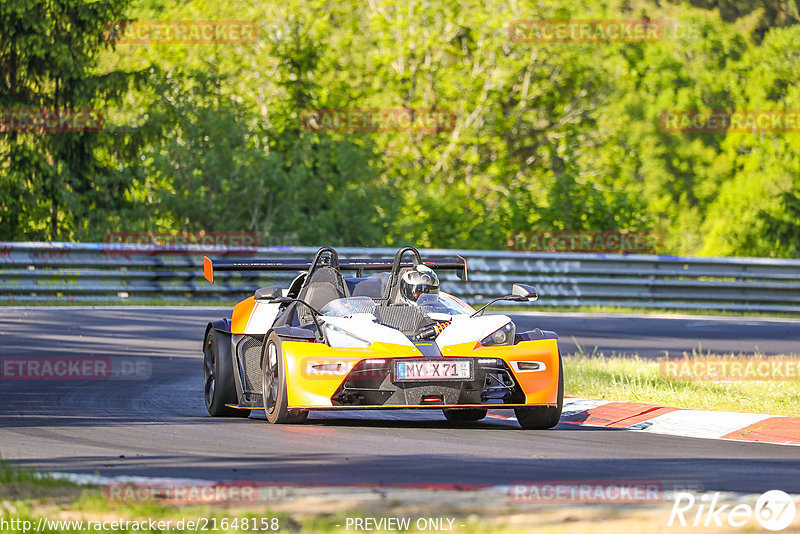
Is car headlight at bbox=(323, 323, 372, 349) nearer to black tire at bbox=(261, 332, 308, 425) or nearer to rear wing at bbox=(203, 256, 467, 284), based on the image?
black tire at bbox=(261, 332, 308, 425)

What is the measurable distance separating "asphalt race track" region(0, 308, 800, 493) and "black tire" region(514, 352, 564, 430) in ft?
0.39

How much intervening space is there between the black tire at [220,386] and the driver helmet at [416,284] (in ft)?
5.26

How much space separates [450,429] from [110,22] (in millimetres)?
21516

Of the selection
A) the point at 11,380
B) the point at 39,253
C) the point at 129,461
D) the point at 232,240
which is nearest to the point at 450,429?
the point at 129,461

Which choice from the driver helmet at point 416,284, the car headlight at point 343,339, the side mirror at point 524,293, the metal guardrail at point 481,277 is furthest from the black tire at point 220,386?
the metal guardrail at point 481,277

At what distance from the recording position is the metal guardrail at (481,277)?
72.6 ft

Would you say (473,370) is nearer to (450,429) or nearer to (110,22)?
(450,429)

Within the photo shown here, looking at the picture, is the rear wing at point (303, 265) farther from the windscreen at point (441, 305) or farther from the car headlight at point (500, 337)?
the car headlight at point (500, 337)

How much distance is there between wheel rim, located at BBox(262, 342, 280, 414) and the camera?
9.68m

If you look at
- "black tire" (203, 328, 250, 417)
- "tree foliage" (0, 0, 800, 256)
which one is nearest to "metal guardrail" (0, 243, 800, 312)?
"tree foliage" (0, 0, 800, 256)

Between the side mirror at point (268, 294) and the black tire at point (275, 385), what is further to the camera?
the side mirror at point (268, 294)

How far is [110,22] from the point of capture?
29.1 metres

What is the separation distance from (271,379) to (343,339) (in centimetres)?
71

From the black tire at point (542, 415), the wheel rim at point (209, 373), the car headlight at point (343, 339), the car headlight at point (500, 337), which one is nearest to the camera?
the car headlight at point (343, 339)
